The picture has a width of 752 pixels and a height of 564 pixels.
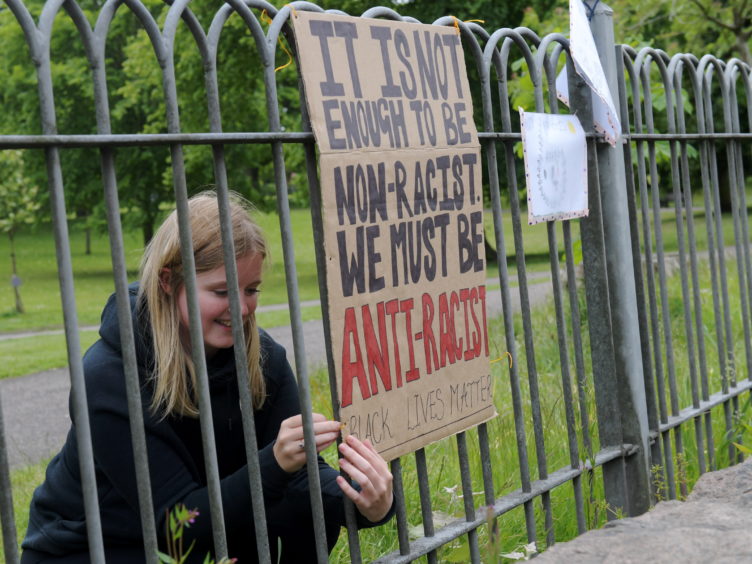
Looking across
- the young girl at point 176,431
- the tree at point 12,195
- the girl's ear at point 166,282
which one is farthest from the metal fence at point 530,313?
the tree at point 12,195

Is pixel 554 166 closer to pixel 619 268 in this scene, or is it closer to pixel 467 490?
pixel 619 268

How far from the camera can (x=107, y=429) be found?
2.28 meters

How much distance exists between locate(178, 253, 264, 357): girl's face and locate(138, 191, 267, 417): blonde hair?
0.02 meters

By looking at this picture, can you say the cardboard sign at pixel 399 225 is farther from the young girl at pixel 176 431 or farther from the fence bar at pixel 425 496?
the young girl at pixel 176 431

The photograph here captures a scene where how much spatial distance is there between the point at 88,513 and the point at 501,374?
476 centimetres

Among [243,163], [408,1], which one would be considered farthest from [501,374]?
[243,163]

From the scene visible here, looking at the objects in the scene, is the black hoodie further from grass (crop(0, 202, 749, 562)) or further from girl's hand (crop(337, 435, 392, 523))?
grass (crop(0, 202, 749, 562))

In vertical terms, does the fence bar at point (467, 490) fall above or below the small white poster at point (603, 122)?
below

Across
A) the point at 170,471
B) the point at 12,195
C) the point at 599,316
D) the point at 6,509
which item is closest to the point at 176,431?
the point at 170,471

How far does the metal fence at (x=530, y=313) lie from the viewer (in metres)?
1.84

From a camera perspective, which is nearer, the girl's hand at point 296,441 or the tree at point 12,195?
the girl's hand at point 296,441

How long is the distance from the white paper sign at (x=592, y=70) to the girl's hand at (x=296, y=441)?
1.42 meters

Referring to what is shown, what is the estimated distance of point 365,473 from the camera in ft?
7.39

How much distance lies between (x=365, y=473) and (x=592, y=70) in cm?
153
